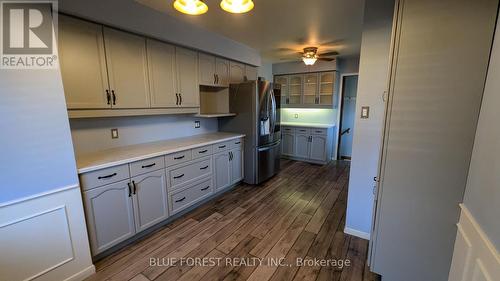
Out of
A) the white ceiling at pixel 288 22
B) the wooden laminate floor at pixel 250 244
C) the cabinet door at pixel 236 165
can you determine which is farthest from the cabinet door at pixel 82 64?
the cabinet door at pixel 236 165

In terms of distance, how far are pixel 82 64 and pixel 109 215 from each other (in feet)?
4.62

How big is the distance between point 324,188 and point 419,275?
2064 mm

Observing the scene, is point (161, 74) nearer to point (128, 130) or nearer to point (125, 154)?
point (128, 130)

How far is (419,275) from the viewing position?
1.45 metres

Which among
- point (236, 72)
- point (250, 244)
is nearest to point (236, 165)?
point (250, 244)

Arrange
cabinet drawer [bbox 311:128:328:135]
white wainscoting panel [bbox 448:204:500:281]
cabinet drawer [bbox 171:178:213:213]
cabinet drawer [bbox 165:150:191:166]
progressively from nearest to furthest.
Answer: white wainscoting panel [bbox 448:204:500:281], cabinet drawer [bbox 165:150:191:166], cabinet drawer [bbox 171:178:213:213], cabinet drawer [bbox 311:128:328:135]

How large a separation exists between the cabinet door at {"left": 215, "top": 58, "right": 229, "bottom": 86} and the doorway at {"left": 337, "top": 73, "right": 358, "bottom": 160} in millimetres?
2873

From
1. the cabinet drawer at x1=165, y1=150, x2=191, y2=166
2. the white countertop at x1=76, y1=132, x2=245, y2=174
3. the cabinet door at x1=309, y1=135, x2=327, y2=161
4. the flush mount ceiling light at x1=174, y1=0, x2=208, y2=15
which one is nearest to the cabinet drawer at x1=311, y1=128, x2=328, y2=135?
the cabinet door at x1=309, y1=135, x2=327, y2=161

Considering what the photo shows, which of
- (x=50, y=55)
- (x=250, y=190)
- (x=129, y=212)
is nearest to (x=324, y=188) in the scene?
(x=250, y=190)

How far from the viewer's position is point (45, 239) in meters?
1.51

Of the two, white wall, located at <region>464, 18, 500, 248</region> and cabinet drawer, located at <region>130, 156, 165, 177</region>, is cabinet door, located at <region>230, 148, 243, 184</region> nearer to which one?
cabinet drawer, located at <region>130, 156, 165, 177</region>

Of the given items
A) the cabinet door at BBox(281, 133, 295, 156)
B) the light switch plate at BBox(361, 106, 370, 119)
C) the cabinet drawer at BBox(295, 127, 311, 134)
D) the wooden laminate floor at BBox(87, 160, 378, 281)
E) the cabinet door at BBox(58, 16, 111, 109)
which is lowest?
the wooden laminate floor at BBox(87, 160, 378, 281)

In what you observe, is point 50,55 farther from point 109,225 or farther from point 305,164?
point 305,164

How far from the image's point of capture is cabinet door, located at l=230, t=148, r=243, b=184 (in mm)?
3373
